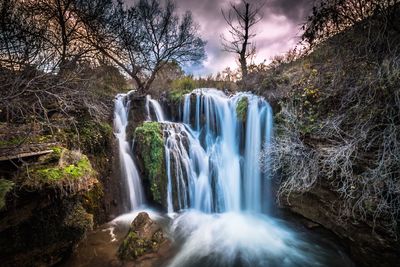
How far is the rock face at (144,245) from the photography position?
4.27 meters

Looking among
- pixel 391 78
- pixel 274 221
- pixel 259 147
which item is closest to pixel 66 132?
pixel 259 147

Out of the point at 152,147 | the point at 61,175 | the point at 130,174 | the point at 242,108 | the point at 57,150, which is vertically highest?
the point at 242,108

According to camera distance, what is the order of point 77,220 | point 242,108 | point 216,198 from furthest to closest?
point 242,108 → point 216,198 → point 77,220

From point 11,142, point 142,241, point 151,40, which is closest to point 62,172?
point 11,142

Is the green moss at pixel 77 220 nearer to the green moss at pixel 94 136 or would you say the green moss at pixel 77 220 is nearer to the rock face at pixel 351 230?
the green moss at pixel 94 136

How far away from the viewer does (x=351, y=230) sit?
4.37m

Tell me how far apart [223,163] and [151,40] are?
8.54m

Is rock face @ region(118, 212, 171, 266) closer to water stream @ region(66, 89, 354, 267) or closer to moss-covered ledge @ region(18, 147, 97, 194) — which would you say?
water stream @ region(66, 89, 354, 267)

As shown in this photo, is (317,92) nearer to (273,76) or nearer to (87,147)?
(273,76)

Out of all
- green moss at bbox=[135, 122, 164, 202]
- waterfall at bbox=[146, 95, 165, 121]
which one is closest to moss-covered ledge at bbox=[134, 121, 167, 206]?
green moss at bbox=[135, 122, 164, 202]

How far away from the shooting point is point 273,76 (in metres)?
8.96

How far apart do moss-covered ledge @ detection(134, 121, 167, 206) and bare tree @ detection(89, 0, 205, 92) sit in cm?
442

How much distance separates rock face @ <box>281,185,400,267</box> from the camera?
3855mm

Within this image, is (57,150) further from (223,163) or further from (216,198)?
(223,163)
